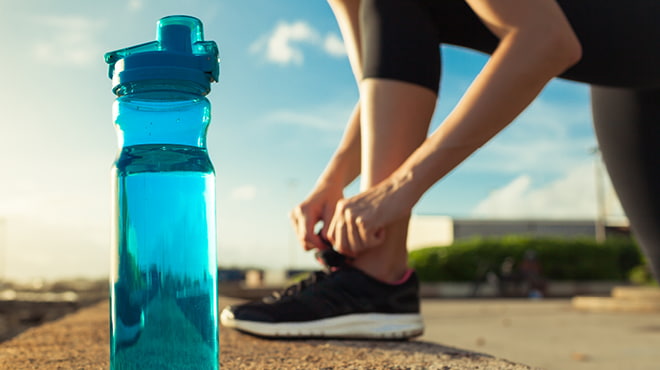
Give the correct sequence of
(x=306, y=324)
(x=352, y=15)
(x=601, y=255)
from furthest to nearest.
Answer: (x=601, y=255) → (x=352, y=15) → (x=306, y=324)

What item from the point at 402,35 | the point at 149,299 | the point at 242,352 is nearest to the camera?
the point at 149,299

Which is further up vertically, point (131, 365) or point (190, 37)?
point (190, 37)

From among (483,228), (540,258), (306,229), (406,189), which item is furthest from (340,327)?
(483,228)

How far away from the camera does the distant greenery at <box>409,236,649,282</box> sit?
19.2 metres

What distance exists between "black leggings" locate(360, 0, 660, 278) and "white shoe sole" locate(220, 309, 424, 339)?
2.36ft

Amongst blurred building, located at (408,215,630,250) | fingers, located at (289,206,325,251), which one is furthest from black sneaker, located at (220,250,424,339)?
blurred building, located at (408,215,630,250)

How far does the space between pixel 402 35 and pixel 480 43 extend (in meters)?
0.28

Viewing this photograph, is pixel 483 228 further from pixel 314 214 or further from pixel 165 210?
pixel 165 210

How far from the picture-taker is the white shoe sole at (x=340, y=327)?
1.85m

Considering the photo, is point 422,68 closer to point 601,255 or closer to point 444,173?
point 444,173

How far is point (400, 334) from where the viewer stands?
189 centimetres

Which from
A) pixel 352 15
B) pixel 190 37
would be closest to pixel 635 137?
pixel 352 15

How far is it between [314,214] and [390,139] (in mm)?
381

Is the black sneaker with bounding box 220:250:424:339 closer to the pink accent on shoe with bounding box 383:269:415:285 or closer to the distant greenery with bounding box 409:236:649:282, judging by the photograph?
the pink accent on shoe with bounding box 383:269:415:285
